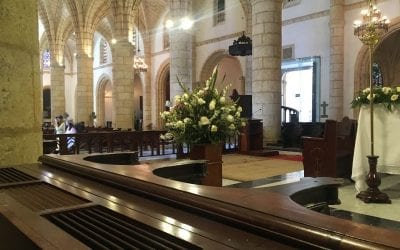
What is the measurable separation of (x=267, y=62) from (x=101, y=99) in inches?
794

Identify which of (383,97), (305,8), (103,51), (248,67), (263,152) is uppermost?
(103,51)

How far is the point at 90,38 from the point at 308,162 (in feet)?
49.8

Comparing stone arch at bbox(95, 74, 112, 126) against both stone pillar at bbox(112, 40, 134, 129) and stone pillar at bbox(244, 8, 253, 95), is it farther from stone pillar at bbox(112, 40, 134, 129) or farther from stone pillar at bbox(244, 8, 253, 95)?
stone pillar at bbox(244, 8, 253, 95)

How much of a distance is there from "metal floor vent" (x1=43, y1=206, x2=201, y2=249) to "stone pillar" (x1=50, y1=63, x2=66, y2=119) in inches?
818

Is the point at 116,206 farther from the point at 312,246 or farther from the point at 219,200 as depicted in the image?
the point at 312,246

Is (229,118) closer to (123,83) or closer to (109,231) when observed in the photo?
(109,231)

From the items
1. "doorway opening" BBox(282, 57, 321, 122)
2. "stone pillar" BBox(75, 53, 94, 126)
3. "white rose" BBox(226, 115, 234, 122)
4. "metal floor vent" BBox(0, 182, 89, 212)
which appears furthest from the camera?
"stone pillar" BBox(75, 53, 94, 126)

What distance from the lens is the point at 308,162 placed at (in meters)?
6.33

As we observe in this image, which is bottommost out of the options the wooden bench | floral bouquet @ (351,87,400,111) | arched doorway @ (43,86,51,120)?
the wooden bench

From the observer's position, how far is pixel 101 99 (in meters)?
28.3

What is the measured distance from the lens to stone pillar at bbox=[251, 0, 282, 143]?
10.4 meters

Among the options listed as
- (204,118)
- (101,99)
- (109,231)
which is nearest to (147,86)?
(101,99)

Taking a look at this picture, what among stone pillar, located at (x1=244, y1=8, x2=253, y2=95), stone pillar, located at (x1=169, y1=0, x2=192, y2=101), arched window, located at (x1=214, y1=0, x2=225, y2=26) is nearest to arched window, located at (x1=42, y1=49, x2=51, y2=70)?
arched window, located at (x1=214, y1=0, x2=225, y2=26)

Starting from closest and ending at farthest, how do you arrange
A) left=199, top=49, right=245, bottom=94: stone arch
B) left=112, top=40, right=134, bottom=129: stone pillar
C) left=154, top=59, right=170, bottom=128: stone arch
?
left=112, top=40, right=134, bottom=129: stone pillar, left=199, top=49, right=245, bottom=94: stone arch, left=154, top=59, right=170, bottom=128: stone arch
